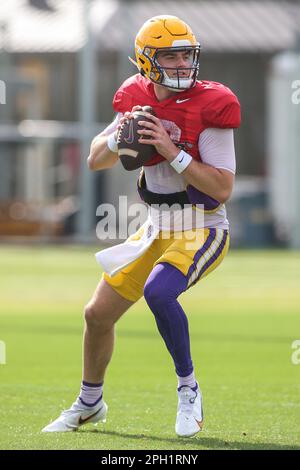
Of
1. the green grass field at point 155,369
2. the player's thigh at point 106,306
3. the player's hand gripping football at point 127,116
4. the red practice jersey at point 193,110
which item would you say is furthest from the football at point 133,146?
the green grass field at point 155,369

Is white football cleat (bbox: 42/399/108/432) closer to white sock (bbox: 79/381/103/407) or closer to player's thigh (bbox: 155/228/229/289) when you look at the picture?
white sock (bbox: 79/381/103/407)

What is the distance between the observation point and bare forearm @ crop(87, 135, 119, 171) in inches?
235

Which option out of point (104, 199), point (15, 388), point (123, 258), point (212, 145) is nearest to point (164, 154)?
point (212, 145)

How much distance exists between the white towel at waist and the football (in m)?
0.40

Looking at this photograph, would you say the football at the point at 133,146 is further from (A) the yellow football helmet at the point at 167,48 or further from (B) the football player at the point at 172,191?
(A) the yellow football helmet at the point at 167,48

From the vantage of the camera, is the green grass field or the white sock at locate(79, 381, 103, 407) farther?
the white sock at locate(79, 381, 103, 407)

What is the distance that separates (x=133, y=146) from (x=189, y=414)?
4.39 ft

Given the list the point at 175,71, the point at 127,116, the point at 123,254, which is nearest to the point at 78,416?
the point at 123,254

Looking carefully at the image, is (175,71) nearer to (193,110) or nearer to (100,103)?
(193,110)

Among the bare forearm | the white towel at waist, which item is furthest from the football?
the white towel at waist

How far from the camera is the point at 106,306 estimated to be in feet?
19.3

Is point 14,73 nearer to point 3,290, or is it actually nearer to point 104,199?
point 104,199

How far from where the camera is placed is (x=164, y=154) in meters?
5.64

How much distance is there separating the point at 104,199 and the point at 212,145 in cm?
2410
